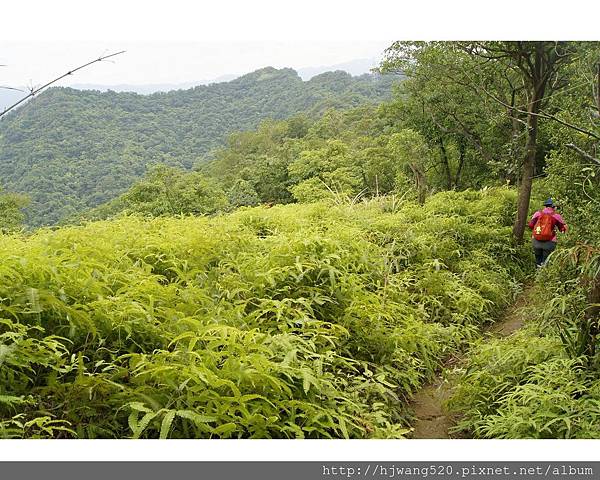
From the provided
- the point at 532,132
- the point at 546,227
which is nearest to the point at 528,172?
the point at 532,132

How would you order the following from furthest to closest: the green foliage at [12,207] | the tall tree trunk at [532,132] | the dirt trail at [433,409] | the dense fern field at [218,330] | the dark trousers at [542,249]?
the green foliage at [12,207] → the tall tree trunk at [532,132] → the dark trousers at [542,249] → the dirt trail at [433,409] → the dense fern field at [218,330]

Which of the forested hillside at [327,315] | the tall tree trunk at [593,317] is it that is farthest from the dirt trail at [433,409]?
the tall tree trunk at [593,317]

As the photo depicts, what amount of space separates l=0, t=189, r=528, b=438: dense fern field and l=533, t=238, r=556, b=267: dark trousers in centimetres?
99

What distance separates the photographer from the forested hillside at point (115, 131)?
48.6 feet

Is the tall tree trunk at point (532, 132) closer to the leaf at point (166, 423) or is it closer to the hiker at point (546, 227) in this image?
the hiker at point (546, 227)

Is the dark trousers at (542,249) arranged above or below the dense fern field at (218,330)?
below

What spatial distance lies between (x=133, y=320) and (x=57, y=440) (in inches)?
34.7

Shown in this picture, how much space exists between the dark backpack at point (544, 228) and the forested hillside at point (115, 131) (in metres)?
5.74

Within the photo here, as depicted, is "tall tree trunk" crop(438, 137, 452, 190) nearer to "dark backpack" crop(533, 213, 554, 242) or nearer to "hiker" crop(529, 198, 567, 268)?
"hiker" crop(529, 198, 567, 268)

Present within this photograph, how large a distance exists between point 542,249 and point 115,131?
19.3m

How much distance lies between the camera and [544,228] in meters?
6.41

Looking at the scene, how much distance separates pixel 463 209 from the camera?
8484 millimetres

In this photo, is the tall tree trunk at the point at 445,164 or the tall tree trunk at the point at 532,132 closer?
the tall tree trunk at the point at 532,132

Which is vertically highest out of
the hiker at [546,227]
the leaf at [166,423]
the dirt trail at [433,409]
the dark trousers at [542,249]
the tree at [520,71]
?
the tree at [520,71]
